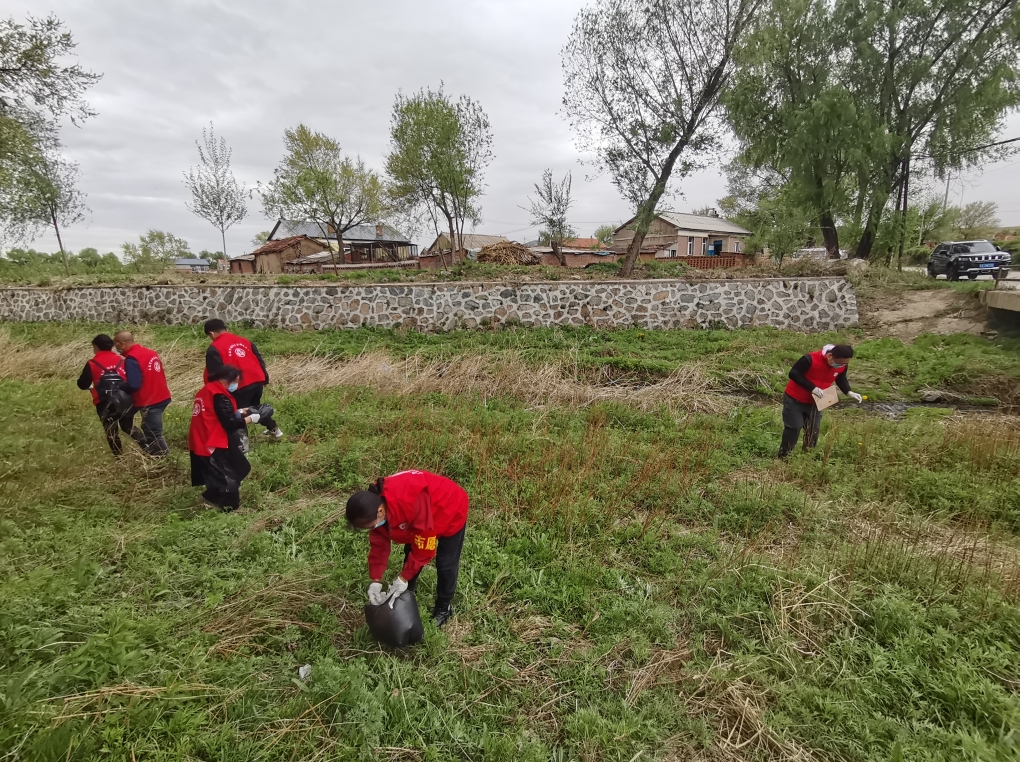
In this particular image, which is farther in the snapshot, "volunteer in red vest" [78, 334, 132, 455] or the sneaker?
"volunteer in red vest" [78, 334, 132, 455]

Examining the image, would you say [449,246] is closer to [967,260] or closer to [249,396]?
[967,260]

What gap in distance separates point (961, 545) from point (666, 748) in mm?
3035

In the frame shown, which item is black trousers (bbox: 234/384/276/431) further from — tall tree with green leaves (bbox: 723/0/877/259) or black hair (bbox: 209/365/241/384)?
tall tree with green leaves (bbox: 723/0/877/259)

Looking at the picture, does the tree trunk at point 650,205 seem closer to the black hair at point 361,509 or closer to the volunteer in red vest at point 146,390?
the volunteer in red vest at point 146,390

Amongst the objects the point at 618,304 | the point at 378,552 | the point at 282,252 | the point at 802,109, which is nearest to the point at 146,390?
the point at 378,552

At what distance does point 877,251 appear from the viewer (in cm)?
1677

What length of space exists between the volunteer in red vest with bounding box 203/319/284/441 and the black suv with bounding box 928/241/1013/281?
21828mm

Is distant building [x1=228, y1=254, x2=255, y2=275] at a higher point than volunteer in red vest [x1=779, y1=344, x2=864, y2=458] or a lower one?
higher

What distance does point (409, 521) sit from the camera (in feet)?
8.81

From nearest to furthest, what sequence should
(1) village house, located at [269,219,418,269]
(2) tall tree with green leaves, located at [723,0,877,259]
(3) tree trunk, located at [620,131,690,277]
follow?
(2) tall tree with green leaves, located at [723,0,877,259], (3) tree trunk, located at [620,131,690,277], (1) village house, located at [269,219,418,269]

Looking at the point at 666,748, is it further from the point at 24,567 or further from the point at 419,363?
the point at 419,363


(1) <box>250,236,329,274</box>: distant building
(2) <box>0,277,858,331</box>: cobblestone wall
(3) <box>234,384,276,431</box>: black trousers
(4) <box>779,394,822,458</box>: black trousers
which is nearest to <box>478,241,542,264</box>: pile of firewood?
(2) <box>0,277,858,331</box>: cobblestone wall

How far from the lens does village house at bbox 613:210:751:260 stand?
37.9m

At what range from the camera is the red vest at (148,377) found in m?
5.26
